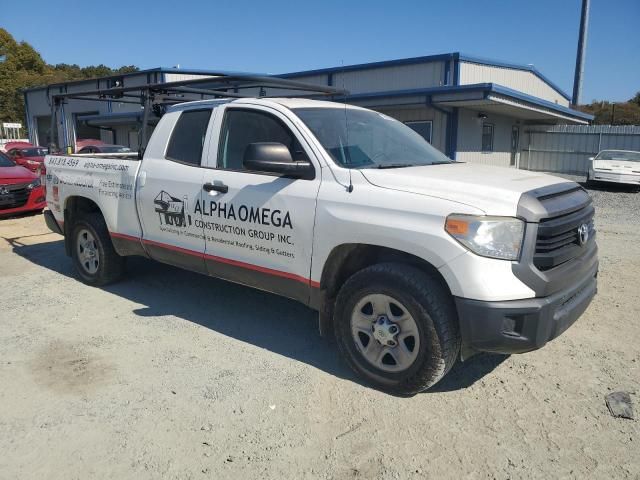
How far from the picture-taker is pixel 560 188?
347cm

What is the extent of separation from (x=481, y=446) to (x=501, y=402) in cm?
54

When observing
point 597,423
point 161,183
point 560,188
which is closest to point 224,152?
point 161,183

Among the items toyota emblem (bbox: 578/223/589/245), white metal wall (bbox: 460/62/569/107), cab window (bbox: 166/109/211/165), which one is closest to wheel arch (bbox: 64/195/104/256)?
cab window (bbox: 166/109/211/165)

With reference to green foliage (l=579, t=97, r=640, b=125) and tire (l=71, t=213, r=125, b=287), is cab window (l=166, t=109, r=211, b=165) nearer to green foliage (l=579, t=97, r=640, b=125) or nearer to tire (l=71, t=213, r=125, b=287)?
tire (l=71, t=213, r=125, b=287)

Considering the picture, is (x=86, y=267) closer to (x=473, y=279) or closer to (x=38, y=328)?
(x=38, y=328)

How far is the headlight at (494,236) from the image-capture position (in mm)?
2932

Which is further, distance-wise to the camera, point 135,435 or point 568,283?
point 568,283

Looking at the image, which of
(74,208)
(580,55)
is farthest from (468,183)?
(580,55)

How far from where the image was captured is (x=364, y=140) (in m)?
4.04

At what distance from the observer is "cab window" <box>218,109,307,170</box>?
3.97m

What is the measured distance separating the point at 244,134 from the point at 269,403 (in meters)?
2.13

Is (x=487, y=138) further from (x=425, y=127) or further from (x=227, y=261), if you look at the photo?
(x=227, y=261)

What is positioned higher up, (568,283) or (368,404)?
(568,283)

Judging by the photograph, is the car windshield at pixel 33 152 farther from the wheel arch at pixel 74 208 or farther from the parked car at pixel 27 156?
the wheel arch at pixel 74 208
